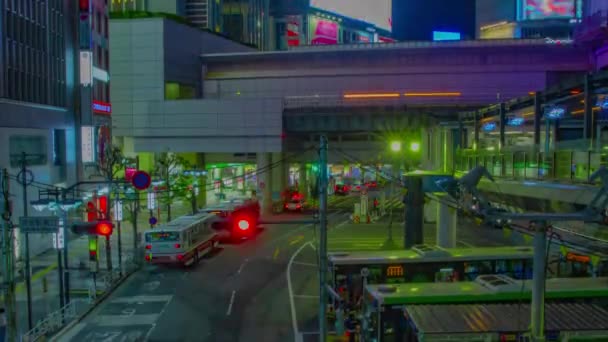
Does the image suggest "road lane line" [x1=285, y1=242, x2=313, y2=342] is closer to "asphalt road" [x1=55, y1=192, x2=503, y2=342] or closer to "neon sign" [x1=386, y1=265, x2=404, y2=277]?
"asphalt road" [x1=55, y1=192, x2=503, y2=342]

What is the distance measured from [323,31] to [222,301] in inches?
3439

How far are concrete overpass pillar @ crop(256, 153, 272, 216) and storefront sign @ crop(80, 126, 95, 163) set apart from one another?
15.0 m

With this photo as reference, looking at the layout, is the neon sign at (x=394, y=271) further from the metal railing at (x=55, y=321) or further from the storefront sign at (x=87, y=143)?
the storefront sign at (x=87, y=143)

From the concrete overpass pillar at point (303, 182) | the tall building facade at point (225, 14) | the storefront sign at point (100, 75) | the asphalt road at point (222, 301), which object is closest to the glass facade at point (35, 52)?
the storefront sign at point (100, 75)

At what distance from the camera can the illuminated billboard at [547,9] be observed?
236ft

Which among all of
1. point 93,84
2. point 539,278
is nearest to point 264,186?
point 93,84

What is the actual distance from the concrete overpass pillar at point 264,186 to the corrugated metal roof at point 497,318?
117ft

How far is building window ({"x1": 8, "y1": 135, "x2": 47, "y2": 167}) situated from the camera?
2848 centimetres

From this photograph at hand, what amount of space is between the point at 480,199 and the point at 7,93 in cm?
2532

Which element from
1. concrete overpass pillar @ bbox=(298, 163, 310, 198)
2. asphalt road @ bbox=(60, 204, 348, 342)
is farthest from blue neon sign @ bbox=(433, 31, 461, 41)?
asphalt road @ bbox=(60, 204, 348, 342)

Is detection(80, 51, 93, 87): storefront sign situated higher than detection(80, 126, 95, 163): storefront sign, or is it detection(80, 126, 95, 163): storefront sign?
detection(80, 51, 93, 87): storefront sign

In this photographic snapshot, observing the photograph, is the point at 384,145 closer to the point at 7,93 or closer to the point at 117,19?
the point at 117,19

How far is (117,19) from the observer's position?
49.5 metres

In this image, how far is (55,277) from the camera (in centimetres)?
2591
